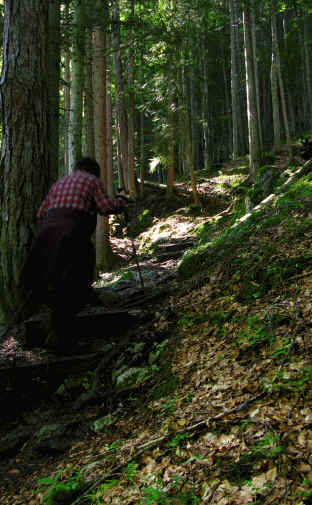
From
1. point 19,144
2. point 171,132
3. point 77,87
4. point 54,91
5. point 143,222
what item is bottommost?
Result: point 19,144

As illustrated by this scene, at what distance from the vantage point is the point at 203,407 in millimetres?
2250

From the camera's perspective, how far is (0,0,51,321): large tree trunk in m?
4.14

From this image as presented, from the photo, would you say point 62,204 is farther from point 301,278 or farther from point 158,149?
point 158,149

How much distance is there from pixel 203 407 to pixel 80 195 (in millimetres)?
2389

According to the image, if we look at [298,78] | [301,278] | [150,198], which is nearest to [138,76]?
[150,198]

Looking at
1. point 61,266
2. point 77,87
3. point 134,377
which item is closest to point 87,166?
point 61,266

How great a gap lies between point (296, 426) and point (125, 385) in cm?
176

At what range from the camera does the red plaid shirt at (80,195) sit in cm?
353

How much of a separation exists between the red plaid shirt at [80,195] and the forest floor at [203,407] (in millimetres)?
1527

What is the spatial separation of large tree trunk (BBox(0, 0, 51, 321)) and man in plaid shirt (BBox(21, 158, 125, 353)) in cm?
64

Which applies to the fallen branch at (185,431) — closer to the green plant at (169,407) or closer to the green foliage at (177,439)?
the green foliage at (177,439)

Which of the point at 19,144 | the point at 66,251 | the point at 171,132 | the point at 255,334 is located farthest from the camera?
the point at 171,132

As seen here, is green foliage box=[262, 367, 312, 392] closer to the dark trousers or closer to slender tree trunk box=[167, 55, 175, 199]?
the dark trousers

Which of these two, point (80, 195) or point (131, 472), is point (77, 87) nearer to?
point (80, 195)
